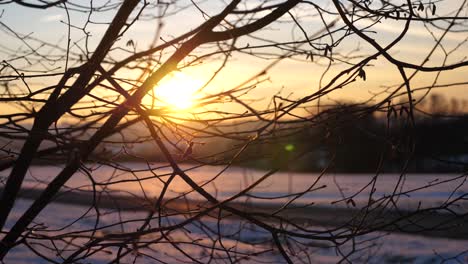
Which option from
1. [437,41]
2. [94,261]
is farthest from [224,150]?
[94,261]

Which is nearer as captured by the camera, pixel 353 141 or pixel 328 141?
pixel 328 141

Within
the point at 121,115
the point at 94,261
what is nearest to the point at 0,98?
the point at 121,115

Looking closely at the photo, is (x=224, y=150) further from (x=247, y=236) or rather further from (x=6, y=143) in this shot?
(x=247, y=236)

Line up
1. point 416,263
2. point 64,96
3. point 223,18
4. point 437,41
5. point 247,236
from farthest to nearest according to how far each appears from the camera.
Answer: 1. point 247,236
2. point 416,263
3. point 64,96
4. point 223,18
5. point 437,41

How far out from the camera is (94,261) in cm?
737

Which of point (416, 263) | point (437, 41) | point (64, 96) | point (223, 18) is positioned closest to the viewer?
point (437, 41)

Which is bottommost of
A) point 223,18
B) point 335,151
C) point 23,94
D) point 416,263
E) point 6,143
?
point 416,263

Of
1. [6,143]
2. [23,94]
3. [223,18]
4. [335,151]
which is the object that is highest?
[223,18]

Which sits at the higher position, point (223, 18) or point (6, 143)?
point (223, 18)

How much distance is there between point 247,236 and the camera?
29.5 feet

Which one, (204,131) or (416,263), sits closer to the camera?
(204,131)

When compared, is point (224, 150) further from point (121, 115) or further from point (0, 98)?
point (0, 98)

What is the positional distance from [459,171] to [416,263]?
14.9ft

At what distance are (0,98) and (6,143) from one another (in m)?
0.34
